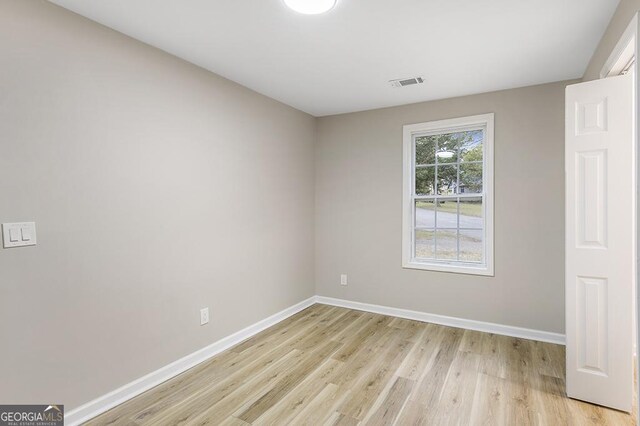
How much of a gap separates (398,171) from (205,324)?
104 inches

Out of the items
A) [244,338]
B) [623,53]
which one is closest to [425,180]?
[623,53]

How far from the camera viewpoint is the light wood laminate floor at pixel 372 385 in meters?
2.05

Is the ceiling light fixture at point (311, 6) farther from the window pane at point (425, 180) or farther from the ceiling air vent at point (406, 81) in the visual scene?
the window pane at point (425, 180)

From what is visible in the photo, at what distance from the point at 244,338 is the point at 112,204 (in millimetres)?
1795

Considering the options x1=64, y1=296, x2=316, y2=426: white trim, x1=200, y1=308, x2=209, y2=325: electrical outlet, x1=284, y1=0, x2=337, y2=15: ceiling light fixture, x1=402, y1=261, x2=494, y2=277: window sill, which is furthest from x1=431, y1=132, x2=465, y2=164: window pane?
x1=200, y1=308, x2=209, y2=325: electrical outlet

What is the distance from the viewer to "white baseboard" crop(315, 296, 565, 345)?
10.3 feet

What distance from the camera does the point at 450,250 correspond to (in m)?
3.70

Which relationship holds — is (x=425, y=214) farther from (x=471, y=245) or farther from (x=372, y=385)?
(x=372, y=385)

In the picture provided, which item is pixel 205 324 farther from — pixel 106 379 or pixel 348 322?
pixel 348 322

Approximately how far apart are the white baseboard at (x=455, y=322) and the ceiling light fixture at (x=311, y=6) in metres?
3.21

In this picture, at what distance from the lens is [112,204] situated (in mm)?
2160

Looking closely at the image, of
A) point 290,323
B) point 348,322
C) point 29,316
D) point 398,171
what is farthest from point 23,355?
point 398,171

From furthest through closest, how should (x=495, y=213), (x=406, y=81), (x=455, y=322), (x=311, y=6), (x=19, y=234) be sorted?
(x=455, y=322) → (x=495, y=213) → (x=406, y=81) → (x=311, y=6) → (x=19, y=234)

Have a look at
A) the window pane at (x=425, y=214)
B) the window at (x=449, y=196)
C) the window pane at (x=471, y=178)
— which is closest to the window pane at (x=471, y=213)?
the window at (x=449, y=196)
